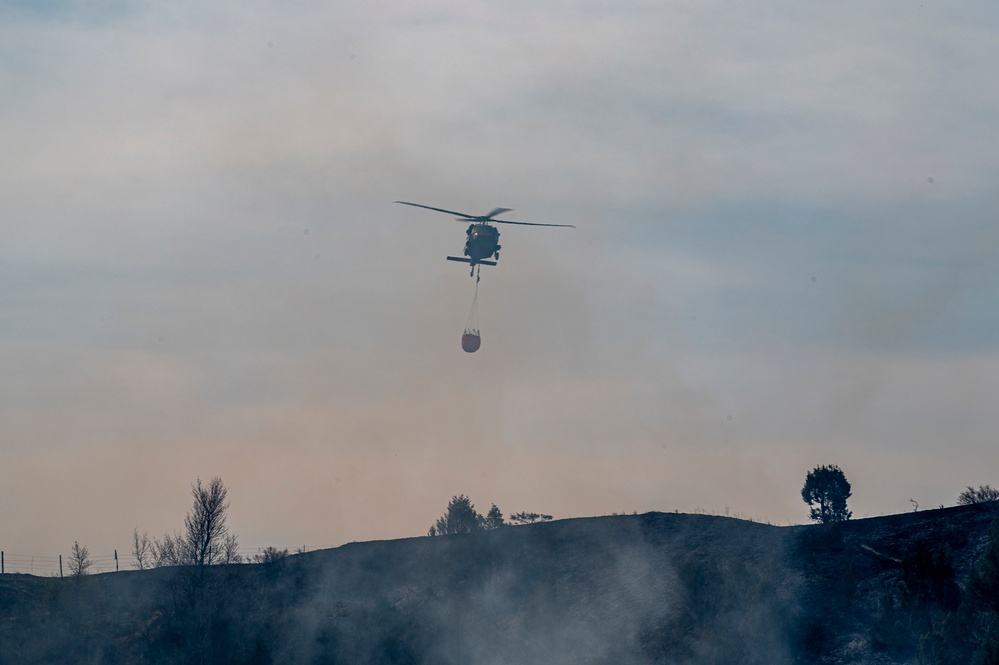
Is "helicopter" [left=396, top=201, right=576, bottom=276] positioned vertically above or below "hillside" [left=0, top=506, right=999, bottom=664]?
above

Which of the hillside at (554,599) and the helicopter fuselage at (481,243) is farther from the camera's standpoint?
the helicopter fuselage at (481,243)

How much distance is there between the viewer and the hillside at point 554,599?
59.9 m

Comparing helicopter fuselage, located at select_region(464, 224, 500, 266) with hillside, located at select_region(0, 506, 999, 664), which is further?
helicopter fuselage, located at select_region(464, 224, 500, 266)

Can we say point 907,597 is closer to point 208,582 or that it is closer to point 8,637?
point 208,582

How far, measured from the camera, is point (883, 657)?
55219mm

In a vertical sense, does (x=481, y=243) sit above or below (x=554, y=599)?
above

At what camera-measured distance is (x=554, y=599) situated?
72812mm

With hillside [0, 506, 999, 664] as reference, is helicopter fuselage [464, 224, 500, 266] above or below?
above

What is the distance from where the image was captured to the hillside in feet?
196

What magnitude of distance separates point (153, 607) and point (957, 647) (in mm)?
56974

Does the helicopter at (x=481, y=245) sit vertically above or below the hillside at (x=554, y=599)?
above

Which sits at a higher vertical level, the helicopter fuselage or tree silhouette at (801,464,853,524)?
the helicopter fuselage

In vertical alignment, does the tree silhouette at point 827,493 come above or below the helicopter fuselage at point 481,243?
below

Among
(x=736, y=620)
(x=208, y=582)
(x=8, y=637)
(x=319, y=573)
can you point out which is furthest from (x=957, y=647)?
(x=8, y=637)
